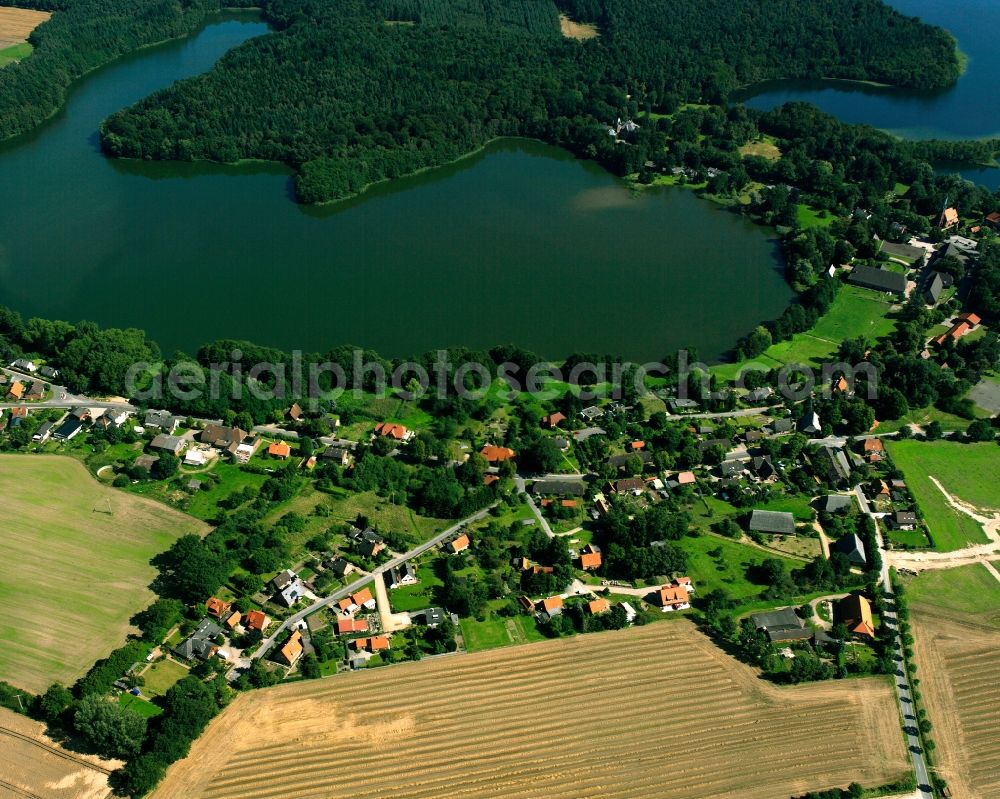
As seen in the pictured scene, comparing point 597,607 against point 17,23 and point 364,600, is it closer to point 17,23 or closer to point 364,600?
point 364,600

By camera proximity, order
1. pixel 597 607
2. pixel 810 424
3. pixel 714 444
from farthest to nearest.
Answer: pixel 810 424, pixel 714 444, pixel 597 607

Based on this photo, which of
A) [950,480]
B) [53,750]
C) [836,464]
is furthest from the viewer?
[836,464]

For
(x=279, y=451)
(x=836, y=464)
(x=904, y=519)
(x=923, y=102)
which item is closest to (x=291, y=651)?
(x=279, y=451)

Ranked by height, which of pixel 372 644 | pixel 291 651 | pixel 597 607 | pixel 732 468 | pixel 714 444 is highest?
pixel 714 444

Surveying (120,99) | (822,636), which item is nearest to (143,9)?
(120,99)

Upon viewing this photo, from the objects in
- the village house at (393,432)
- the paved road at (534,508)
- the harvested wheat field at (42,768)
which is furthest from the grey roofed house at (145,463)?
the paved road at (534,508)

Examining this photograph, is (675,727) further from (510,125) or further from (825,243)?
(510,125)
